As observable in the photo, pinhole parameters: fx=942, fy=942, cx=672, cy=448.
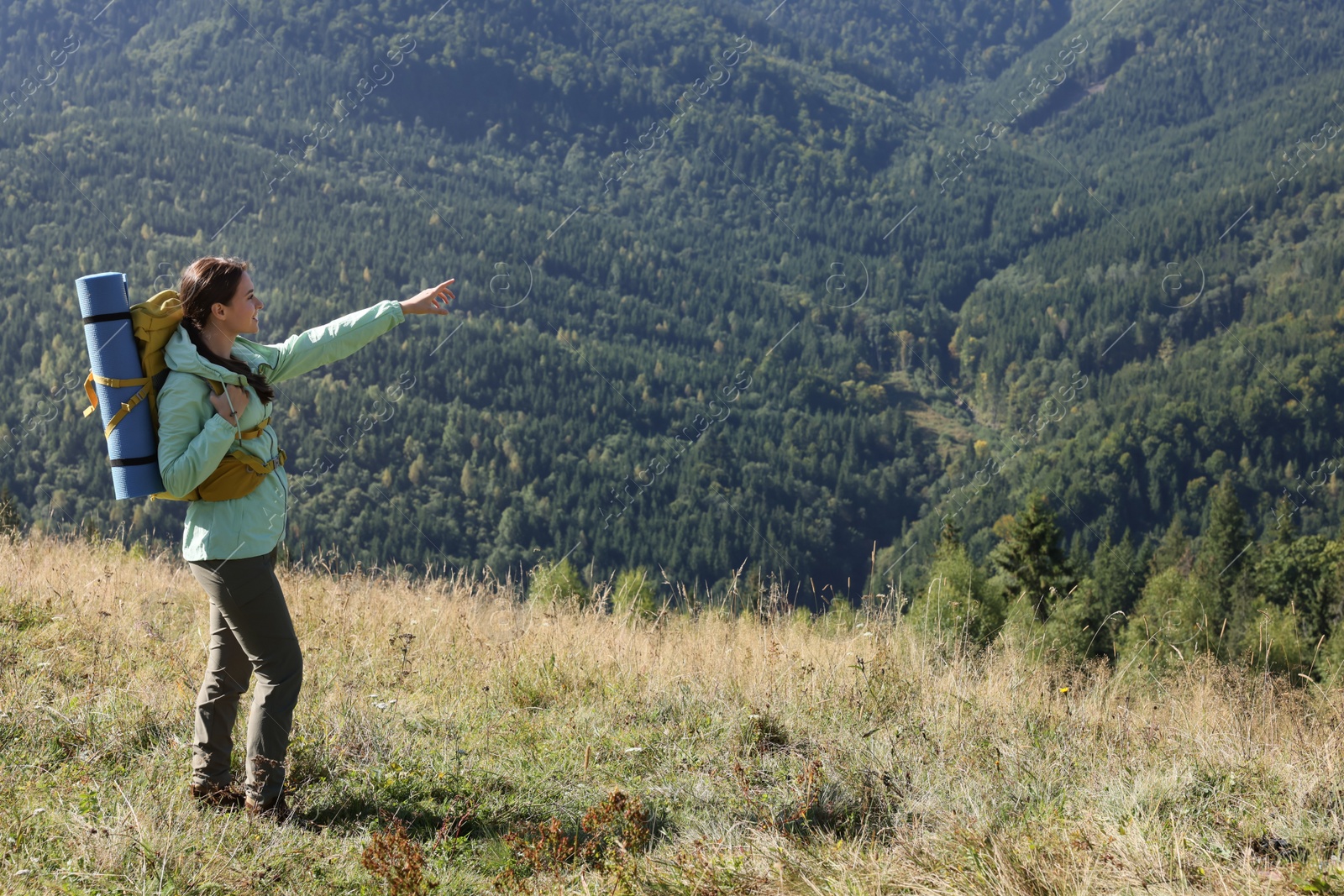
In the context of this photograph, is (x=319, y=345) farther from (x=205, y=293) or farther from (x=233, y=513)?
(x=233, y=513)

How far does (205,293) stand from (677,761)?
245 centimetres

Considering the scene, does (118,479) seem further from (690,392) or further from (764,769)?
(690,392)

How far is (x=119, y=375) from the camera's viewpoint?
2918 millimetres

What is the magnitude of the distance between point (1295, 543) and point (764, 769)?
5281 cm

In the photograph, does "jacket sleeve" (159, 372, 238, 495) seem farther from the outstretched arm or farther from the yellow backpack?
the outstretched arm

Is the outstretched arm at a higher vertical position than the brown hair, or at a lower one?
lower

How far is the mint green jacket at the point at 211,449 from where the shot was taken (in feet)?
9.43

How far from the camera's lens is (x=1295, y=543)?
46.7 meters

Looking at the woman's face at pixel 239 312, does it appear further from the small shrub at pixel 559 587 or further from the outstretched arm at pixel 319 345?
the small shrub at pixel 559 587

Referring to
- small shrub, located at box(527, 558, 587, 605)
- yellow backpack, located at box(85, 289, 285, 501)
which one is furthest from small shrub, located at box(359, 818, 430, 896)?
small shrub, located at box(527, 558, 587, 605)

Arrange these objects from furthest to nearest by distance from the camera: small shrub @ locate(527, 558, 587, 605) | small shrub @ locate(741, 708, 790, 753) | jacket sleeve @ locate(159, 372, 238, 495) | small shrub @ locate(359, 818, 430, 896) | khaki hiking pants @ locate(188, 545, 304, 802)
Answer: small shrub @ locate(527, 558, 587, 605) < small shrub @ locate(741, 708, 790, 753) < khaki hiking pants @ locate(188, 545, 304, 802) < jacket sleeve @ locate(159, 372, 238, 495) < small shrub @ locate(359, 818, 430, 896)

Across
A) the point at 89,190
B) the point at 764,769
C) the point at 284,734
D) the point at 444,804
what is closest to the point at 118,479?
the point at 284,734

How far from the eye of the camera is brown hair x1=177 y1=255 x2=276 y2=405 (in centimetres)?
303

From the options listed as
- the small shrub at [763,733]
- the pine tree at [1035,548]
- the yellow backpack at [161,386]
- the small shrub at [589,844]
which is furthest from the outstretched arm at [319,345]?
the pine tree at [1035,548]
